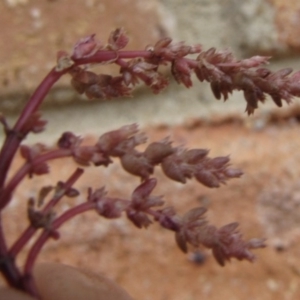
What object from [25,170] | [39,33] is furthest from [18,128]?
[39,33]

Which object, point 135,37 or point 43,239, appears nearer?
point 43,239

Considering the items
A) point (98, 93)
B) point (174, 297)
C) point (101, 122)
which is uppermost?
point (98, 93)

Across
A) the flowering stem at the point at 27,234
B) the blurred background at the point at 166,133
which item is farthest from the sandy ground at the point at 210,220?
the flowering stem at the point at 27,234

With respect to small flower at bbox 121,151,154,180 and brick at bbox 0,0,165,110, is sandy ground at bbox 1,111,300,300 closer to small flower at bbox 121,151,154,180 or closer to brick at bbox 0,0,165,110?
brick at bbox 0,0,165,110

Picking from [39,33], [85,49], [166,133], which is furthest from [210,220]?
[85,49]

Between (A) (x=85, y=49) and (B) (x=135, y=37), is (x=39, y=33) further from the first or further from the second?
(A) (x=85, y=49)

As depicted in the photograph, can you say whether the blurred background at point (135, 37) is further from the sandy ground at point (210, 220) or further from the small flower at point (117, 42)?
the small flower at point (117, 42)

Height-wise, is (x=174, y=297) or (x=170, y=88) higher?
(x=170, y=88)

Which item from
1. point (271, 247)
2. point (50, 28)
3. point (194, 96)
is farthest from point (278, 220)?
point (50, 28)

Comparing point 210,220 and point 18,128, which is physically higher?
point 18,128

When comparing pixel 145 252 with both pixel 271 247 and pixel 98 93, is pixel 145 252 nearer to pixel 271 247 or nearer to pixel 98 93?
pixel 271 247

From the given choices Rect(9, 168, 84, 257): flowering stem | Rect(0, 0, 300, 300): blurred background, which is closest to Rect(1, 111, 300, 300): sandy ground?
Rect(0, 0, 300, 300): blurred background
